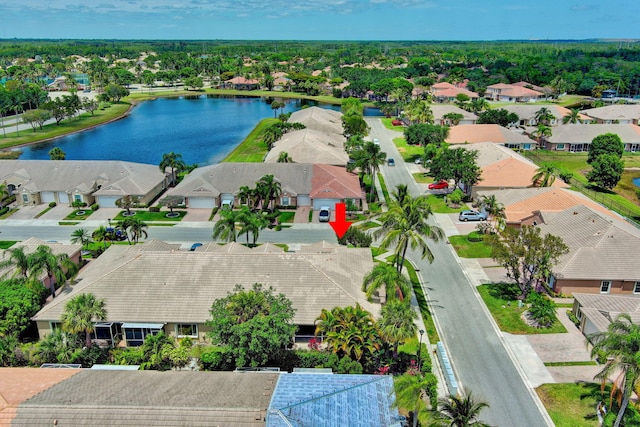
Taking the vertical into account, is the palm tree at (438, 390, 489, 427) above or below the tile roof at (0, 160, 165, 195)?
above

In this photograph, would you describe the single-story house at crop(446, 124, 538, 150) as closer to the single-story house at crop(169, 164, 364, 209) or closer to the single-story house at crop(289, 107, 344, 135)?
the single-story house at crop(289, 107, 344, 135)

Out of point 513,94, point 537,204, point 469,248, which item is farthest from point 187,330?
point 513,94

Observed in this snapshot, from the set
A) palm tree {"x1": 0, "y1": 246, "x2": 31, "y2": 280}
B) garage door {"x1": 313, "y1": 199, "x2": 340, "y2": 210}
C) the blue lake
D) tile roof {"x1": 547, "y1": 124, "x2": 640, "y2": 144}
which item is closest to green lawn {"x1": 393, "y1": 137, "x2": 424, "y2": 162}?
tile roof {"x1": 547, "y1": 124, "x2": 640, "y2": 144}

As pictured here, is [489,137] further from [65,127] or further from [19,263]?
[65,127]

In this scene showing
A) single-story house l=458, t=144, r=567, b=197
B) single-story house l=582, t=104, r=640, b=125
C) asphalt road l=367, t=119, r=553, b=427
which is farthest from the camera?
single-story house l=582, t=104, r=640, b=125

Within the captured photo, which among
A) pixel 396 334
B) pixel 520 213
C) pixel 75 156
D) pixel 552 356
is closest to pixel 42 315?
pixel 396 334

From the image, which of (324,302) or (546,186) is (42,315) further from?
(546,186)
